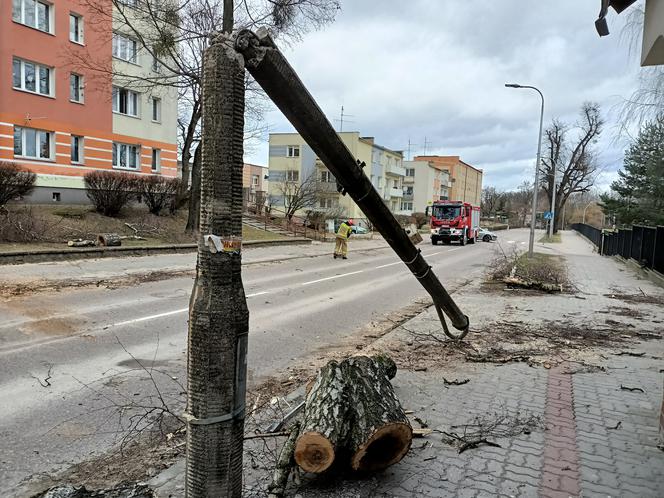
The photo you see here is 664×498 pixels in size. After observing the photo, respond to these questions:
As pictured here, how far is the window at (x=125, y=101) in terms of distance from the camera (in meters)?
27.5

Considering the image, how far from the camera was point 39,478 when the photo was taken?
3271mm

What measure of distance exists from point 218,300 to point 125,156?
2948 centimetres

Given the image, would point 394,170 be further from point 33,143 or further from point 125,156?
point 33,143

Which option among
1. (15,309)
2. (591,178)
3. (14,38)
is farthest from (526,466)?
(591,178)

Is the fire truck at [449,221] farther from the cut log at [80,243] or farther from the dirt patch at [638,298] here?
the cut log at [80,243]

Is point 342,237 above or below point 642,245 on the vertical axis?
below

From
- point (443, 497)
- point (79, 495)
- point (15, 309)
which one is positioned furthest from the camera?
point (15, 309)

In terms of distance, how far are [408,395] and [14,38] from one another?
24691 millimetres

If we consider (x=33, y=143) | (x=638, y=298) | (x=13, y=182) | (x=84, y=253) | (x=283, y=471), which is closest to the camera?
(x=283, y=471)

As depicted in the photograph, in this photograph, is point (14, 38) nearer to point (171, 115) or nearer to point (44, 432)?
point (171, 115)

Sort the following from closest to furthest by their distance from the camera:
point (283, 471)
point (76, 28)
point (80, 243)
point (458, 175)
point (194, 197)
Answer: point (283, 471) < point (80, 243) < point (194, 197) < point (76, 28) < point (458, 175)

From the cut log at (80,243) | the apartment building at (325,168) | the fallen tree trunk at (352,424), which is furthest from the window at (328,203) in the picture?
the fallen tree trunk at (352,424)

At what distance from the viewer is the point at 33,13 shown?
2252cm

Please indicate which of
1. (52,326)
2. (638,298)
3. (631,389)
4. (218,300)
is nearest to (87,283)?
(52,326)
